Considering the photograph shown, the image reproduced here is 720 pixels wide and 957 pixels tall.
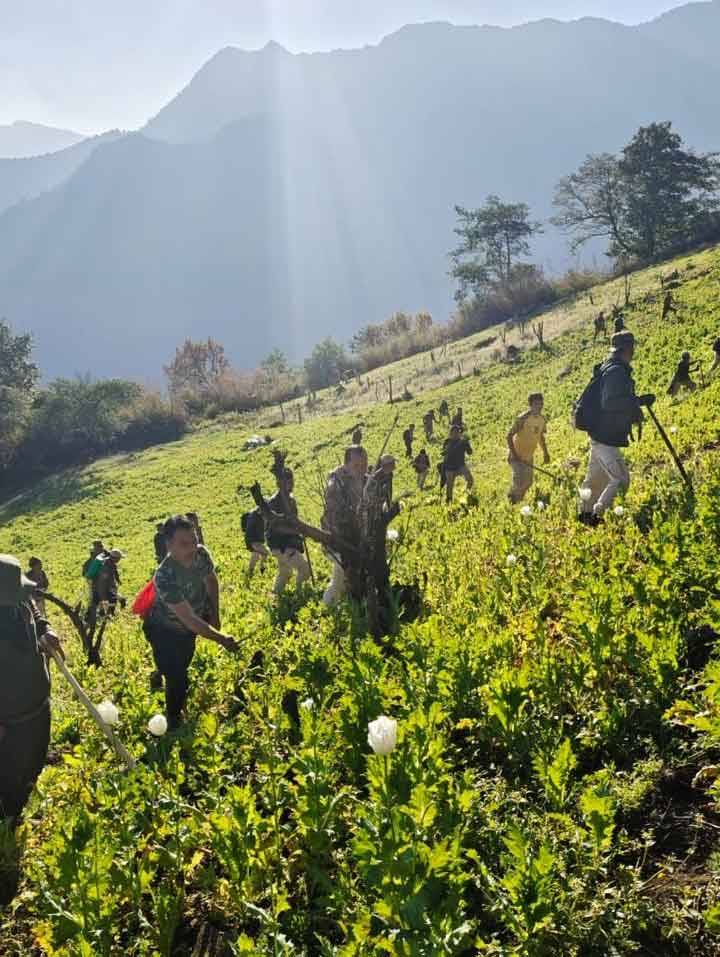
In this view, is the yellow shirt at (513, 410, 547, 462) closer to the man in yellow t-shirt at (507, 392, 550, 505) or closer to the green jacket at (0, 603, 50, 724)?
the man in yellow t-shirt at (507, 392, 550, 505)

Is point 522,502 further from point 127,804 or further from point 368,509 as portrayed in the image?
point 127,804

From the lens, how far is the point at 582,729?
3.83 metres

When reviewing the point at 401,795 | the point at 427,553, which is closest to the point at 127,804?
the point at 401,795

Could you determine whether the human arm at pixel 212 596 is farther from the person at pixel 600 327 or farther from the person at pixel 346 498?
the person at pixel 600 327

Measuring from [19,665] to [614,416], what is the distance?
5913mm

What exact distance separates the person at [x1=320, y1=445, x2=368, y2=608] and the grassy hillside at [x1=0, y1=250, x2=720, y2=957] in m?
0.80

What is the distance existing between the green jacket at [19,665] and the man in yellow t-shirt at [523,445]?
836cm

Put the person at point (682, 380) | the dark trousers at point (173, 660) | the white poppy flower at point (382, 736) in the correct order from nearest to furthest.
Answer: the white poppy flower at point (382, 736) → the dark trousers at point (173, 660) → the person at point (682, 380)

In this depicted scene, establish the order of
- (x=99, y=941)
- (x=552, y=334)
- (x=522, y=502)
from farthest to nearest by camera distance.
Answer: (x=552, y=334)
(x=522, y=502)
(x=99, y=941)

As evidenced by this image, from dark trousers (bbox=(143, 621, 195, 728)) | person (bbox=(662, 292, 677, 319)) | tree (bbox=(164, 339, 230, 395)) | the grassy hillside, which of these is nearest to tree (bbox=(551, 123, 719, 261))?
person (bbox=(662, 292, 677, 319))

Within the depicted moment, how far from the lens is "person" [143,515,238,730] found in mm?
5629

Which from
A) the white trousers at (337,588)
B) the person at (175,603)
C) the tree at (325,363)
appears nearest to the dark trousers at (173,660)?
the person at (175,603)

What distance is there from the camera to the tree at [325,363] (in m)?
83.0

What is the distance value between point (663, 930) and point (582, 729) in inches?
49.8
